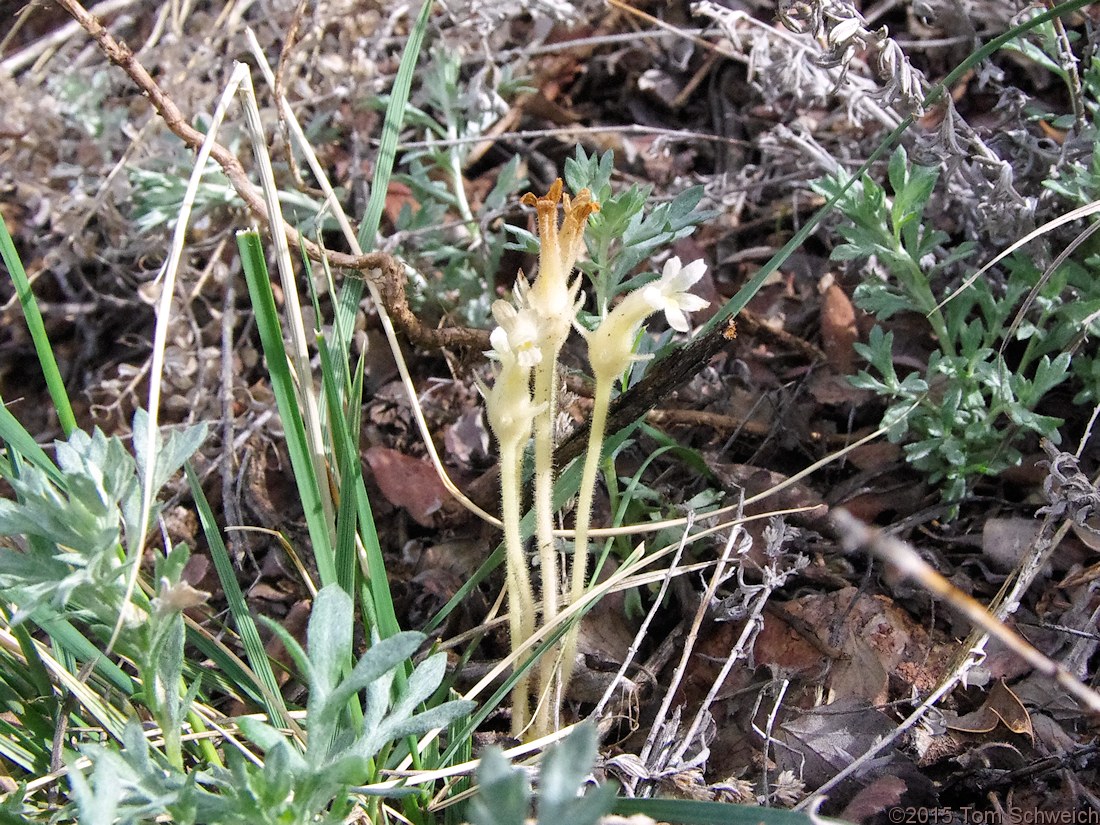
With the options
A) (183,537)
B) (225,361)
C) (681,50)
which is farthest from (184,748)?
(681,50)

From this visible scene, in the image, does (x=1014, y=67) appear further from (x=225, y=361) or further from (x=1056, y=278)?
(x=225, y=361)

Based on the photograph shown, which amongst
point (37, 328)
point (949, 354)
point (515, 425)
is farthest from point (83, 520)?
point (949, 354)

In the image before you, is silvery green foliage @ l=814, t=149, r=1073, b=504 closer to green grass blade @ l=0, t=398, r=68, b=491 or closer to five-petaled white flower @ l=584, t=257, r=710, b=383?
five-petaled white flower @ l=584, t=257, r=710, b=383

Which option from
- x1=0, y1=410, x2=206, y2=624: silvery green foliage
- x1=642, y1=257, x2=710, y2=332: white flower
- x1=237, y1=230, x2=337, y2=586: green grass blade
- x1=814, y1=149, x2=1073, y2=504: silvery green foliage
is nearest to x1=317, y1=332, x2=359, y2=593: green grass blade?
x1=237, y1=230, x2=337, y2=586: green grass blade

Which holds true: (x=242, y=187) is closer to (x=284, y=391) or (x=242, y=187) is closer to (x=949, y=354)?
(x=284, y=391)

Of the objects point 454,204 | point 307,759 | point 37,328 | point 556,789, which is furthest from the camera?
point 454,204

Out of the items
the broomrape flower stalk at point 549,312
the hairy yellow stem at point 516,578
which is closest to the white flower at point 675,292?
the broomrape flower stalk at point 549,312
